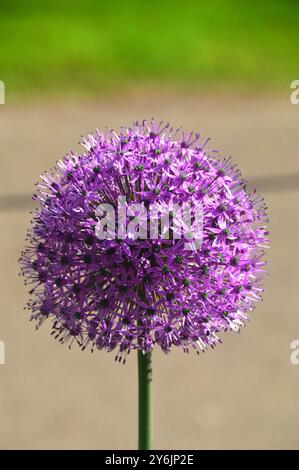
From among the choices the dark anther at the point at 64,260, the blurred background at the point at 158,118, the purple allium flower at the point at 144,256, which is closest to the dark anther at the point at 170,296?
the purple allium flower at the point at 144,256

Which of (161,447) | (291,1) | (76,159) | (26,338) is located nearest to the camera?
(76,159)

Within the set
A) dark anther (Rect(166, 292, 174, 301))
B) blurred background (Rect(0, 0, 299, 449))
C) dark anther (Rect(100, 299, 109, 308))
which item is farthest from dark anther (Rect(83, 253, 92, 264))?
blurred background (Rect(0, 0, 299, 449))

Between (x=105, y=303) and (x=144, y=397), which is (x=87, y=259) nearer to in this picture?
(x=105, y=303)

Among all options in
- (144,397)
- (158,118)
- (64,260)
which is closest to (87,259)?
(64,260)

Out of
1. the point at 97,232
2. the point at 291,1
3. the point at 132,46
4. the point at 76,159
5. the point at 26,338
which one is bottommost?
the point at 26,338

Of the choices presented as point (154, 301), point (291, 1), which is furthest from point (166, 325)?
point (291, 1)

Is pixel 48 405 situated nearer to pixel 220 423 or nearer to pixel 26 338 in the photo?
pixel 26 338

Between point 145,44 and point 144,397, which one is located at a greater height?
point 145,44
